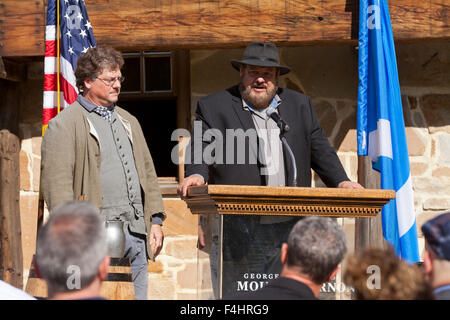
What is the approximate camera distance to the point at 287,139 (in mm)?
4832

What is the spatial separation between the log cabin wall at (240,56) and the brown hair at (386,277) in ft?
13.4

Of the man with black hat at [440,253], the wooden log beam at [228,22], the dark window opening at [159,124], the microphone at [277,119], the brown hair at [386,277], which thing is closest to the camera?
the brown hair at [386,277]

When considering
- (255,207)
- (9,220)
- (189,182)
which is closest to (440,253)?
(255,207)

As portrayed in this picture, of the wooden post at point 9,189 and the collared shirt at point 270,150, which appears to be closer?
the collared shirt at point 270,150

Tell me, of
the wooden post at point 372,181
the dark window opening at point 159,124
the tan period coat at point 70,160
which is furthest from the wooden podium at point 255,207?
the dark window opening at point 159,124

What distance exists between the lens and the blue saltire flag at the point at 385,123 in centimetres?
591

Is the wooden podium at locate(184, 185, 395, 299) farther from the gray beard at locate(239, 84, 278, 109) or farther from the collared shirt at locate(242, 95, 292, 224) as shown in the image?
the gray beard at locate(239, 84, 278, 109)

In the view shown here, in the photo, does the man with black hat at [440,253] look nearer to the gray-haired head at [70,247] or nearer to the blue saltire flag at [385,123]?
the gray-haired head at [70,247]

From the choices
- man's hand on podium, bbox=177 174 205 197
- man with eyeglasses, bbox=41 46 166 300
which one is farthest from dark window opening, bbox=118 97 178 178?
man's hand on podium, bbox=177 174 205 197

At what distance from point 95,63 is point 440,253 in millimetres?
2587

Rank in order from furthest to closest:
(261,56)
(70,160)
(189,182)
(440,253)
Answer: (261,56) < (70,160) < (189,182) < (440,253)

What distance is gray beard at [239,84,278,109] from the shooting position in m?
4.86

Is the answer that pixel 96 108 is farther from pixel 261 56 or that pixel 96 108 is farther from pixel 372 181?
pixel 372 181

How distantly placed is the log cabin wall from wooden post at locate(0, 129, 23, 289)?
0.36 ft
